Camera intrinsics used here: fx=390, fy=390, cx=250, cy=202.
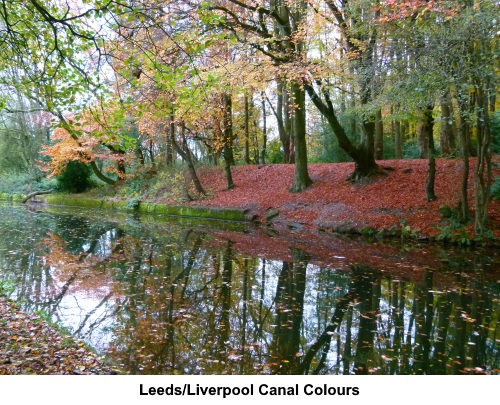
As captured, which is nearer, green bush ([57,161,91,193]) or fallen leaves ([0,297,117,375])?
fallen leaves ([0,297,117,375])

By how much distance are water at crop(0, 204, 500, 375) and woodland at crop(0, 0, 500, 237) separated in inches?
99.6

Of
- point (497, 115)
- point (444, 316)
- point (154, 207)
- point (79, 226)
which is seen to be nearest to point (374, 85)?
point (497, 115)

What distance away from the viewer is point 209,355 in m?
4.31

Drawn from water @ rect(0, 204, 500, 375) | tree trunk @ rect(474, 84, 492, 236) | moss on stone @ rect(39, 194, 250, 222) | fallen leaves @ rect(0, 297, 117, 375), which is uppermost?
tree trunk @ rect(474, 84, 492, 236)

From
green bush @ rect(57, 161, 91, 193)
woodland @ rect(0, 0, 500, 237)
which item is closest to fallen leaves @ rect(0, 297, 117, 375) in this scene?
woodland @ rect(0, 0, 500, 237)

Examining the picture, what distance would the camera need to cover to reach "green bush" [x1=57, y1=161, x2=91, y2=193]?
27312mm

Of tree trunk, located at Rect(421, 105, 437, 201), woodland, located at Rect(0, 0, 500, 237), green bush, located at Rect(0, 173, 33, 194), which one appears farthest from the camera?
green bush, located at Rect(0, 173, 33, 194)

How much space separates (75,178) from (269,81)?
19340 mm

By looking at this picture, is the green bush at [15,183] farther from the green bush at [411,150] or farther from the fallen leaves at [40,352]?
the fallen leaves at [40,352]

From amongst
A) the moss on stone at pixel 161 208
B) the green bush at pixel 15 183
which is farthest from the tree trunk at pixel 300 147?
the green bush at pixel 15 183

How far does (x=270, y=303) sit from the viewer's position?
6.21m

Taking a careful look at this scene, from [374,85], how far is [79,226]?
40.2ft

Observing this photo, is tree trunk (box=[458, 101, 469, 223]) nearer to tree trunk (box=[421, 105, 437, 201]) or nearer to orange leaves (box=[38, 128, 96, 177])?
tree trunk (box=[421, 105, 437, 201])

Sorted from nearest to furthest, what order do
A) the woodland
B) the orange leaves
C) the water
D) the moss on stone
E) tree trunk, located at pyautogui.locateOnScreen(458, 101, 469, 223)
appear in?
the water → the woodland → tree trunk, located at pyautogui.locateOnScreen(458, 101, 469, 223) → the moss on stone → the orange leaves
